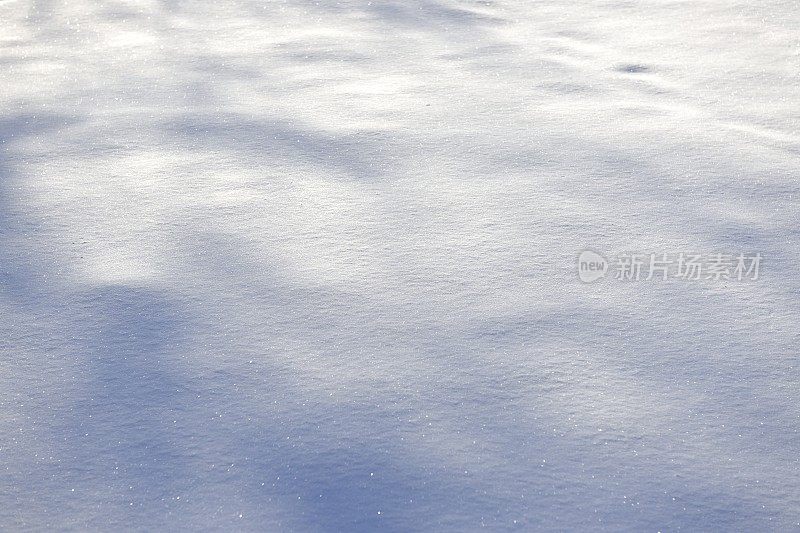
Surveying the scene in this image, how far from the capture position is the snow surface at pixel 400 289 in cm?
115

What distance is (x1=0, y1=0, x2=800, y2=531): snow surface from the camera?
1.15m

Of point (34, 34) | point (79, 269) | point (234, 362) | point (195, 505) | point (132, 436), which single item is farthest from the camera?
point (34, 34)

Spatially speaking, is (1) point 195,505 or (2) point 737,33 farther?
(2) point 737,33

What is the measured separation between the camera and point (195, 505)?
112cm

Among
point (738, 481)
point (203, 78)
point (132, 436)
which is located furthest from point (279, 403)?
point (203, 78)

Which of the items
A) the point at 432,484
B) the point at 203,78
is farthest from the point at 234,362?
the point at 203,78

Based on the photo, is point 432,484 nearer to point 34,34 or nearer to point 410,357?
point 410,357

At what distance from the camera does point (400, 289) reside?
1534 mm

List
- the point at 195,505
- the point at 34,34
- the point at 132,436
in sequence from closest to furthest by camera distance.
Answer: the point at 195,505 < the point at 132,436 < the point at 34,34

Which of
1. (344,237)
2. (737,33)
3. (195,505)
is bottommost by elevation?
(195,505)

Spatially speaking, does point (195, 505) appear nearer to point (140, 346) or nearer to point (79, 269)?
point (140, 346)

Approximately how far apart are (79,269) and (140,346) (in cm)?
30

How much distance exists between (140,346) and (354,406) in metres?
0.40

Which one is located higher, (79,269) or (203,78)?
(203,78)
